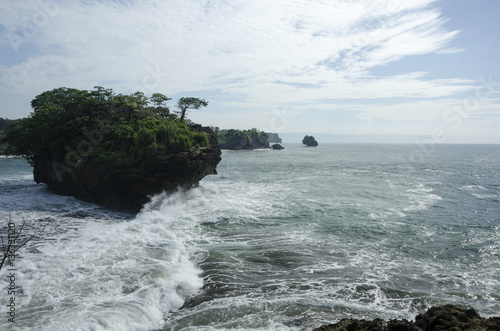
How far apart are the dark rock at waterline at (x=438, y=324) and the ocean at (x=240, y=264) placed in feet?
6.59

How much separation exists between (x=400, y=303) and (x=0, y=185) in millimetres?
36620

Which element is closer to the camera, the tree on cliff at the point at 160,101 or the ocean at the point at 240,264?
the ocean at the point at 240,264

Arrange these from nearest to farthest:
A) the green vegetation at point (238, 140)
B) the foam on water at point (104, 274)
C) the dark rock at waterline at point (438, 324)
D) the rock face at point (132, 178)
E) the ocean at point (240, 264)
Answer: the dark rock at waterline at point (438, 324) → the foam on water at point (104, 274) → the ocean at point (240, 264) → the rock face at point (132, 178) → the green vegetation at point (238, 140)

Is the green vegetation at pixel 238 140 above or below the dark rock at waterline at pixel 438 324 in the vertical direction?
above

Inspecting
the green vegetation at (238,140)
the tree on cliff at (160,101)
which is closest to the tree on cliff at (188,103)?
the tree on cliff at (160,101)

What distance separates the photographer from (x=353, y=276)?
38.9 feet

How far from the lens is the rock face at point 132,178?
21875 millimetres

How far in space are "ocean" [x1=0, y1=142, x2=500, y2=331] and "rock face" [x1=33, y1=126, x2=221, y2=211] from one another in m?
1.10

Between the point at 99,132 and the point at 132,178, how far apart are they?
636cm

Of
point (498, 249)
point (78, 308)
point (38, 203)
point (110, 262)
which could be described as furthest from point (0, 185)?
point (498, 249)

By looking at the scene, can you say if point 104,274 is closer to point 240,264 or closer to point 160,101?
point 240,264

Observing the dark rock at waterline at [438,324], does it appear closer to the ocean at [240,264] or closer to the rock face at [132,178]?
the ocean at [240,264]

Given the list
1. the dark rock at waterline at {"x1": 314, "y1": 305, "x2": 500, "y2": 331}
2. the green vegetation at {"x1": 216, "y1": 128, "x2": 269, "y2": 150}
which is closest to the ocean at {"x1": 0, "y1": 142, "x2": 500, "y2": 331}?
the dark rock at waterline at {"x1": 314, "y1": 305, "x2": 500, "y2": 331}

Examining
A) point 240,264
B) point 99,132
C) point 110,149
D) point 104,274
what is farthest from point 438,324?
point 99,132
